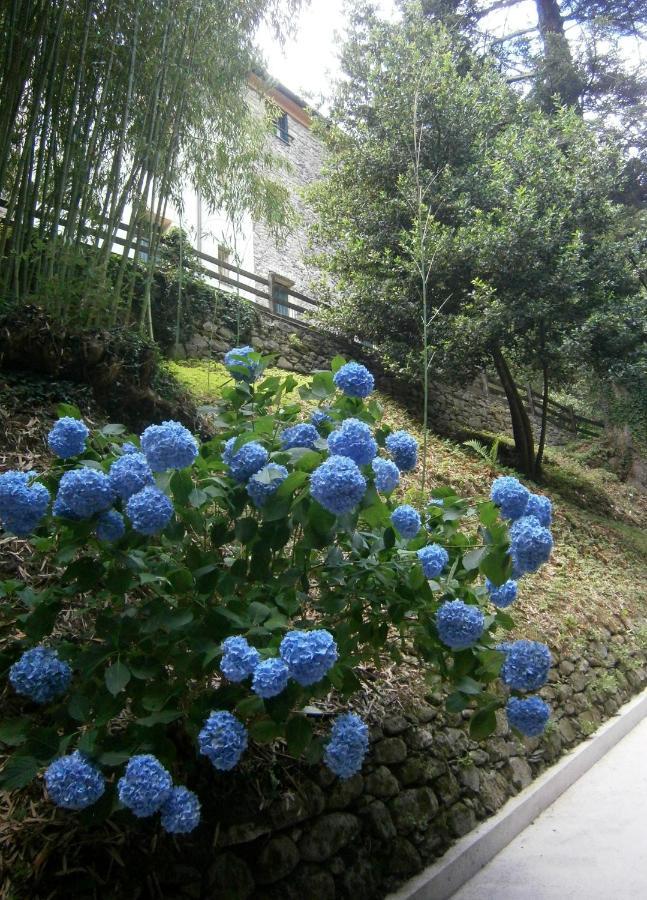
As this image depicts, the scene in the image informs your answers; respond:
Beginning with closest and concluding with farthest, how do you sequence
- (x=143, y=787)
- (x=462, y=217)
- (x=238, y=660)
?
→ (x=143, y=787)
(x=238, y=660)
(x=462, y=217)

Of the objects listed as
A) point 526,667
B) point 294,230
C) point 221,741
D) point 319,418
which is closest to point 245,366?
point 319,418

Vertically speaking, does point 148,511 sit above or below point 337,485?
below

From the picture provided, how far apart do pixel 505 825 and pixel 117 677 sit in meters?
2.21

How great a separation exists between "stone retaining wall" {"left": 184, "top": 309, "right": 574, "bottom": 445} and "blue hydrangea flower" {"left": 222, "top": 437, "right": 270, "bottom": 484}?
5.90 m

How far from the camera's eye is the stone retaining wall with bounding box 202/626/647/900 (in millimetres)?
2117

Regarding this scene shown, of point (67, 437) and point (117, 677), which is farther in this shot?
point (67, 437)

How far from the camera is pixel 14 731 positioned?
1.74 m

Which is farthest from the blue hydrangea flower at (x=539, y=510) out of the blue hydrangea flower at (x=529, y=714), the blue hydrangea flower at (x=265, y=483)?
the blue hydrangea flower at (x=265, y=483)

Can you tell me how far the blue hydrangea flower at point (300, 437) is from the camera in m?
2.10

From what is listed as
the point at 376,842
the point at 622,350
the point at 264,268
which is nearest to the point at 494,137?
the point at 622,350

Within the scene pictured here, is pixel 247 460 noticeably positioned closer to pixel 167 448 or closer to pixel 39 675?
pixel 167 448

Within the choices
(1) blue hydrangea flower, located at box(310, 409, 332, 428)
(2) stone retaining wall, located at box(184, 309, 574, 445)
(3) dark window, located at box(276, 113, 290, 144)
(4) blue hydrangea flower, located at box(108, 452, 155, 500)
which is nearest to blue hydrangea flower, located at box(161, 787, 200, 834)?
(4) blue hydrangea flower, located at box(108, 452, 155, 500)

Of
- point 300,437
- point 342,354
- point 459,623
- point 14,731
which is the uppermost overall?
point 342,354

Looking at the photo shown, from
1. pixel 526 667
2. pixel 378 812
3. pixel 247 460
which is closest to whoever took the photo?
pixel 247 460
